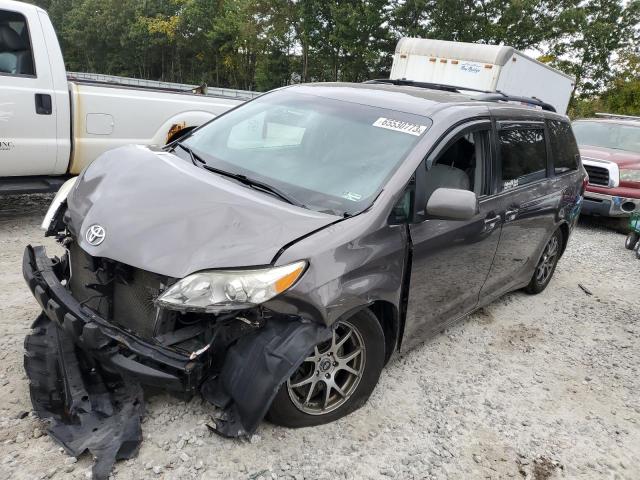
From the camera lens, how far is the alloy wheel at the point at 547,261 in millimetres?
4898

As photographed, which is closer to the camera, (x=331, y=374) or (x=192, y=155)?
(x=331, y=374)

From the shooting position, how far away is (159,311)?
91.3 inches

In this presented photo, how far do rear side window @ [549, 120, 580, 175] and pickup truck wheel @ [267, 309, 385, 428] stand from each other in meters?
2.74

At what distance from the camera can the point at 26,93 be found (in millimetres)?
4836

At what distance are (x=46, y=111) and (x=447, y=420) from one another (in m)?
4.61

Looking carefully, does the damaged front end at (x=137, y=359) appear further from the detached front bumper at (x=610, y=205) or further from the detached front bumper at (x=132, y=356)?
the detached front bumper at (x=610, y=205)

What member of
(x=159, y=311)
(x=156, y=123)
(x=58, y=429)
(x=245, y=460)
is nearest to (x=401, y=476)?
(x=245, y=460)

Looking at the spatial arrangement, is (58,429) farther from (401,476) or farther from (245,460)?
(401,476)

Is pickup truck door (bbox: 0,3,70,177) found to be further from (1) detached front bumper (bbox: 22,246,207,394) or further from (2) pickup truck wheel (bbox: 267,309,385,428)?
(2) pickup truck wheel (bbox: 267,309,385,428)

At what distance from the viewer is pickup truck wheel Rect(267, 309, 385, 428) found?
8.27 ft

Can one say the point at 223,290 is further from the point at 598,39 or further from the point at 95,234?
the point at 598,39

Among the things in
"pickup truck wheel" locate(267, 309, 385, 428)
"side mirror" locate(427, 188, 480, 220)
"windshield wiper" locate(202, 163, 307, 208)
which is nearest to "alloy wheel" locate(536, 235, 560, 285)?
"side mirror" locate(427, 188, 480, 220)

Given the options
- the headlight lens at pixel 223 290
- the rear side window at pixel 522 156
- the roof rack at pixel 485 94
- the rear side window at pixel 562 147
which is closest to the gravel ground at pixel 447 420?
the headlight lens at pixel 223 290

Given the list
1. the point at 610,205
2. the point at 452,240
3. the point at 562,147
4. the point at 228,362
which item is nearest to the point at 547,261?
the point at 562,147
